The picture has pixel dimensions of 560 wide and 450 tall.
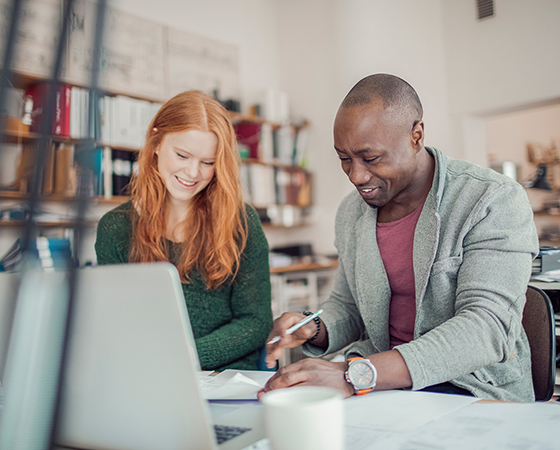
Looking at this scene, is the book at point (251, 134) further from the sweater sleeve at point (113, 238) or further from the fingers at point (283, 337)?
the fingers at point (283, 337)

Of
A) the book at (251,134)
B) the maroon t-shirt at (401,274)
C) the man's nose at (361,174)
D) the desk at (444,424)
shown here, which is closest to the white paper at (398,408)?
the desk at (444,424)

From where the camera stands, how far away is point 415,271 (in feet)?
3.63

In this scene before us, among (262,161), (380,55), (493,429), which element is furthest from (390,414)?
(380,55)

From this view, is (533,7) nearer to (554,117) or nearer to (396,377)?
(554,117)

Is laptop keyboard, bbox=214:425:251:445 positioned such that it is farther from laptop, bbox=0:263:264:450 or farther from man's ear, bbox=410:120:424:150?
man's ear, bbox=410:120:424:150

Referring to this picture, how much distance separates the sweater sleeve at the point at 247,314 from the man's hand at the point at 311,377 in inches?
17.0

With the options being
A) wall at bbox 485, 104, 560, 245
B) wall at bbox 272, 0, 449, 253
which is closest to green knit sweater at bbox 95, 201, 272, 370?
wall at bbox 272, 0, 449, 253

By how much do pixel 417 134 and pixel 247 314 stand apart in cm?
66

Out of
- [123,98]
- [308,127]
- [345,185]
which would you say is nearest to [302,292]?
[345,185]

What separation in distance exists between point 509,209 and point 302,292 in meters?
2.66

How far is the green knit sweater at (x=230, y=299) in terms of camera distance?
50.4 inches

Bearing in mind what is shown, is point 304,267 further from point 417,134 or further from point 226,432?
point 226,432

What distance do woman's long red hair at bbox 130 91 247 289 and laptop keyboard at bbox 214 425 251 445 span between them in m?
0.71

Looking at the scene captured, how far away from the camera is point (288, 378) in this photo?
0.79 meters
